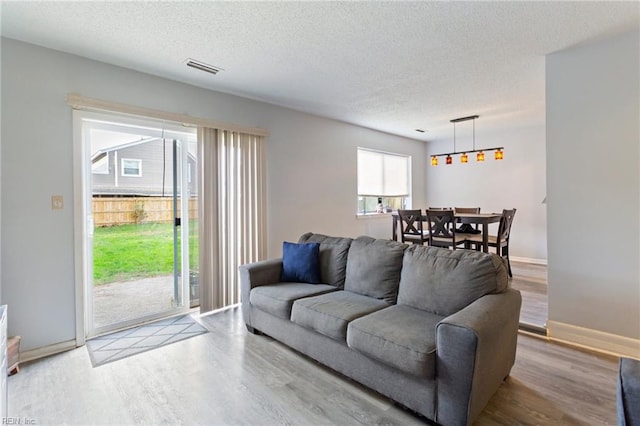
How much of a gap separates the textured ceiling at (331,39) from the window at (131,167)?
92 centimetres

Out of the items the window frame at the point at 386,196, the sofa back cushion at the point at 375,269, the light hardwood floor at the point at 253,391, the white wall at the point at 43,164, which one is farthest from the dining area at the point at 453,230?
the white wall at the point at 43,164

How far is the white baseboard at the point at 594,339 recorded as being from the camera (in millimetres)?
2424

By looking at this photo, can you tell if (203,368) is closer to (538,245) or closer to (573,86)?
(573,86)

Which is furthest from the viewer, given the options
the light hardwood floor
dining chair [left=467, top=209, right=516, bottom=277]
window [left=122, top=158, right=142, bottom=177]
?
dining chair [left=467, top=209, right=516, bottom=277]

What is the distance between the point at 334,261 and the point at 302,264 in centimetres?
31

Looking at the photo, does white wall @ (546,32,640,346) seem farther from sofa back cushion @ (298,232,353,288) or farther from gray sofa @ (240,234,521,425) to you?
sofa back cushion @ (298,232,353,288)

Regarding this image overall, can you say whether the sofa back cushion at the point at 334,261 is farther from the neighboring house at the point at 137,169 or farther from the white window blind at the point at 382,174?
the white window blind at the point at 382,174

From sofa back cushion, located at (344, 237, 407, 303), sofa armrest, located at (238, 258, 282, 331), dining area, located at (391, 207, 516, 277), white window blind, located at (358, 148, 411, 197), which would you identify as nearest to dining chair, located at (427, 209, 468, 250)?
dining area, located at (391, 207, 516, 277)

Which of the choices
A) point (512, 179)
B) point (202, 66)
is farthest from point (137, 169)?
point (512, 179)

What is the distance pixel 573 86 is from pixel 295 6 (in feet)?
8.08

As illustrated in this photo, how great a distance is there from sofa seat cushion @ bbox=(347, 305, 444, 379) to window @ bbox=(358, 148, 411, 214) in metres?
3.74

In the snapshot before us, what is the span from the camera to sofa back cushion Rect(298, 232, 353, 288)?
2885 millimetres

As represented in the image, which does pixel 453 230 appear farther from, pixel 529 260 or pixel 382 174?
pixel 529 260

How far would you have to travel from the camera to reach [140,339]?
9.26 feet
